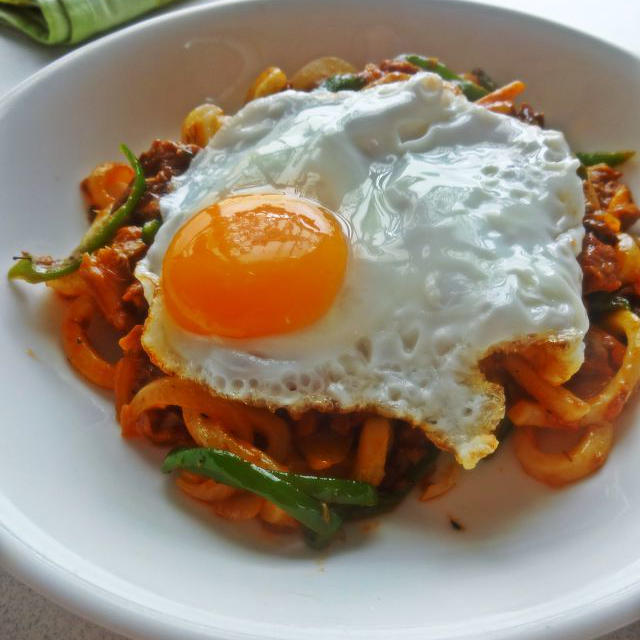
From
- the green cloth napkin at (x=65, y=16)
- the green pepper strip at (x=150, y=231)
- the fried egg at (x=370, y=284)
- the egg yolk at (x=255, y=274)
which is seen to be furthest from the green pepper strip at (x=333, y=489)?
the green cloth napkin at (x=65, y=16)

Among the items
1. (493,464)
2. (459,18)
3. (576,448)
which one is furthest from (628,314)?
(459,18)

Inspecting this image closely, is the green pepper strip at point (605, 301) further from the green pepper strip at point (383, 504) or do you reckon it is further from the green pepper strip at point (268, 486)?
the green pepper strip at point (268, 486)

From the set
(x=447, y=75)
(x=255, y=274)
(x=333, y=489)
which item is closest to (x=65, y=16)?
(x=447, y=75)

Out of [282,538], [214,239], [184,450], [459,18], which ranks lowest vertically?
[282,538]

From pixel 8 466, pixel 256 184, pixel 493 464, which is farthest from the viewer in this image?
pixel 256 184

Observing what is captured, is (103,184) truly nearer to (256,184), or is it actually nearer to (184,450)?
(256,184)

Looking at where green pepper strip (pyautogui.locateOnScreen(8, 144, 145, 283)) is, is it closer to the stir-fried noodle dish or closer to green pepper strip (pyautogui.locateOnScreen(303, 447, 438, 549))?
the stir-fried noodle dish
